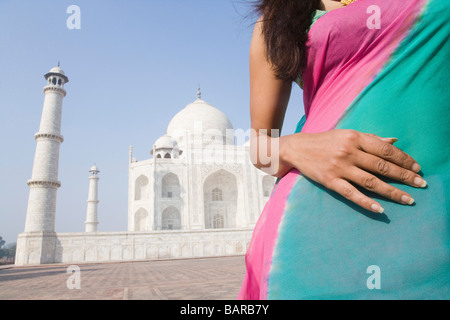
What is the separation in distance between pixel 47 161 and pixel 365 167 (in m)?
15.0

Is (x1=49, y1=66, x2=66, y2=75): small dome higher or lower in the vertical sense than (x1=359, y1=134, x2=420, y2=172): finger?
higher

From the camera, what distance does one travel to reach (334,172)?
54cm

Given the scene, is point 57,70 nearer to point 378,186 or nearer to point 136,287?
point 136,287

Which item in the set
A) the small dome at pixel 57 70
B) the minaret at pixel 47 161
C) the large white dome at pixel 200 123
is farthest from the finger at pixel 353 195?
the large white dome at pixel 200 123

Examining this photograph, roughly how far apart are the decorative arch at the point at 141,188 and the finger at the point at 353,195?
63.4 ft

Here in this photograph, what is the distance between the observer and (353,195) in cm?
51

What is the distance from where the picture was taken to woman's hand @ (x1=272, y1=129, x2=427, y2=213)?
506mm

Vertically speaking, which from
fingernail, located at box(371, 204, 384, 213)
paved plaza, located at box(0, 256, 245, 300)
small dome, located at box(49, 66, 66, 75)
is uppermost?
small dome, located at box(49, 66, 66, 75)

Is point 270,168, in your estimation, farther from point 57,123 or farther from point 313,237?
point 57,123

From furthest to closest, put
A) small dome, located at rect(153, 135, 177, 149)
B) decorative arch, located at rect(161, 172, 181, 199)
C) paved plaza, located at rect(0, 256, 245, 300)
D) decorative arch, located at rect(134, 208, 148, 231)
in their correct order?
1. small dome, located at rect(153, 135, 177, 149)
2. decorative arch, located at rect(161, 172, 181, 199)
3. decorative arch, located at rect(134, 208, 148, 231)
4. paved plaza, located at rect(0, 256, 245, 300)

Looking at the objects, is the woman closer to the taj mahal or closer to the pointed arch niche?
the taj mahal

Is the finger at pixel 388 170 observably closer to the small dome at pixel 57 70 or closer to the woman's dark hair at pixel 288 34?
the woman's dark hair at pixel 288 34

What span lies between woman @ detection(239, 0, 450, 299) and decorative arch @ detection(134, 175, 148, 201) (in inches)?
757

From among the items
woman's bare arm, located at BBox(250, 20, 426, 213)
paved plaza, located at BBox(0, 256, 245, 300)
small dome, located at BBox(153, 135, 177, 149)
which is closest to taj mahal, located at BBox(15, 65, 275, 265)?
small dome, located at BBox(153, 135, 177, 149)
